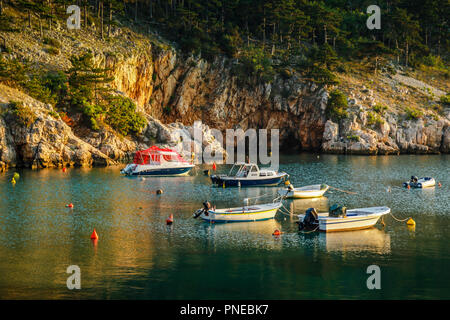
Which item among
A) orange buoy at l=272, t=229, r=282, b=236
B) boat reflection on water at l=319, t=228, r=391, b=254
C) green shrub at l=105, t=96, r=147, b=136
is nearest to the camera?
boat reflection on water at l=319, t=228, r=391, b=254

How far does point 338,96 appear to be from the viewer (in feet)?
344

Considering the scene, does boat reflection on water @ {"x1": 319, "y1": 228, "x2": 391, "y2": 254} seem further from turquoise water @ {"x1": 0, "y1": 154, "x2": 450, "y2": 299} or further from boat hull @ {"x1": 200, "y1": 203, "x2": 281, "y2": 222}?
boat hull @ {"x1": 200, "y1": 203, "x2": 281, "y2": 222}

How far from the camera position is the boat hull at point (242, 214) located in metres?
37.5

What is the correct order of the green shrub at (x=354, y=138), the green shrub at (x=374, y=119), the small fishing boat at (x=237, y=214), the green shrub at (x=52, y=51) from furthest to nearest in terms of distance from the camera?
the green shrub at (x=374, y=119), the green shrub at (x=354, y=138), the green shrub at (x=52, y=51), the small fishing boat at (x=237, y=214)

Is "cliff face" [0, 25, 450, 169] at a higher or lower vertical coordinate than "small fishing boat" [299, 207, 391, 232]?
higher

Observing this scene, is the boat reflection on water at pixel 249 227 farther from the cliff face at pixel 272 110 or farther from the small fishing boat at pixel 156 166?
the cliff face at pixel 272 110

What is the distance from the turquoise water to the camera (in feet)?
78.6

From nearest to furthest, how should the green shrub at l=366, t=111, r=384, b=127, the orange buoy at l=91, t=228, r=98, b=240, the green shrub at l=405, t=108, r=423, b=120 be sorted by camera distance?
the orange buoy at l=91, t=228, r=98, b=240 < the green shrub at l=366, t=111, r=384, b=127 < the green shrub at l=405, t=108, r=423, b=120

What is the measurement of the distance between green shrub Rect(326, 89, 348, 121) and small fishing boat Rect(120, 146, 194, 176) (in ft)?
145

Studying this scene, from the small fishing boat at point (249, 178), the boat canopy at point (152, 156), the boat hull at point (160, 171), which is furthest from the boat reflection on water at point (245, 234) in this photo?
the boat canopy at point (152, 156)

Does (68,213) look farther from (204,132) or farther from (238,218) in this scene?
(204,132)

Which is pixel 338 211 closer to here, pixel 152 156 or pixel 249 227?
pixel 249 227

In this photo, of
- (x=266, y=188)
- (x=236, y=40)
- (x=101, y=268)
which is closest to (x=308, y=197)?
(x=266, y=188)

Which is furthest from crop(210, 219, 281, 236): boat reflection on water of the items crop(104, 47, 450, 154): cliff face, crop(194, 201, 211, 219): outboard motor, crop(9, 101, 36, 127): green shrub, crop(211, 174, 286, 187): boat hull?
crop(104, 47, 450, 154): cliff face
